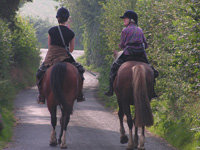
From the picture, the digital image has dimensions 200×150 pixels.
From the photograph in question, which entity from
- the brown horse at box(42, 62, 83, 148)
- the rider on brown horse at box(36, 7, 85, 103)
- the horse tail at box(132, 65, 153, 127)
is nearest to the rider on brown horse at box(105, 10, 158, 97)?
the horse tail at box(132, 65, 153, 127)

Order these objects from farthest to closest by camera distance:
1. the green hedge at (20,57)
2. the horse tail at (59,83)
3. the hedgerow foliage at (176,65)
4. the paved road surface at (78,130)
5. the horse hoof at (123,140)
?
the green hedge at (20,57) → the horse hoof at (123,140) → the paved road surface at (78,130) → the horse tail at (59,83) → the hedgerow foliage at (176,65)

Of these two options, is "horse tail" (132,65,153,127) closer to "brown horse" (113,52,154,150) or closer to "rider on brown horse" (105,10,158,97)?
"brown horse" (113,52,154,150)

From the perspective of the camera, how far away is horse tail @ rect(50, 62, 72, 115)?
9102 mm

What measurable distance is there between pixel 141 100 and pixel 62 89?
1.78m

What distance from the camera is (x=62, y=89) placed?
30.4ft

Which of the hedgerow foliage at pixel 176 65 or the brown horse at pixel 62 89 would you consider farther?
the brown horse at pixel 62 89

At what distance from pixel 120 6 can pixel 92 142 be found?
39.0 ft

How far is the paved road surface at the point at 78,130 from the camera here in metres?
9.61

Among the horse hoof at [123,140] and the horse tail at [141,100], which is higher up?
the horse tail at [141,100]

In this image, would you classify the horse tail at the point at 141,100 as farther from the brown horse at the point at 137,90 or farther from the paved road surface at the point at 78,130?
the paved road surface at the point at 78,130

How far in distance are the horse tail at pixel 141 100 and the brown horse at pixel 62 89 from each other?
4.70 feet

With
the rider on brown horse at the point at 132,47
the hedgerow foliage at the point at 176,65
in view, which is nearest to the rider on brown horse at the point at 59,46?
the rider on brown horse at the point at 132,47

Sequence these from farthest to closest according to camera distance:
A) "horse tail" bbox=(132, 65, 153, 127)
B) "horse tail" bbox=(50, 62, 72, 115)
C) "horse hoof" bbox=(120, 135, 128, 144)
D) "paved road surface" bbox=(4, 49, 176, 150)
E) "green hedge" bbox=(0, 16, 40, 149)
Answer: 1. "green hedge" bbox=(0, 16, 40, 149)
2. "horse hoof" bbox=(120, 135, 128, 144)
3. "paved road surface" bbox=(4, 49, 176, 150)
4. "horse tail" bbox=(50, 62, 72, 115)
5. "horse tail" bbox=(132, 65, 153, 127)

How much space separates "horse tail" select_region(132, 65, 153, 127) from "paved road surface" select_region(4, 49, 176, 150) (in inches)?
41.0
